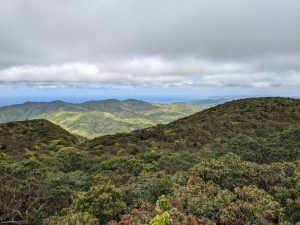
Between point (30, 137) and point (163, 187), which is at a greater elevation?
point (163, 187)

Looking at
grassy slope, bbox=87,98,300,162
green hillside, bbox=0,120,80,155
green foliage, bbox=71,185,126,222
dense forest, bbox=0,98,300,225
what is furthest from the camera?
green hillside, bbox=0,120,80,155

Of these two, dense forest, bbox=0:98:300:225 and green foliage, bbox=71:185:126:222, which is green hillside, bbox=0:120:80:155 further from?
green foliage, bbox=71:185:126:222

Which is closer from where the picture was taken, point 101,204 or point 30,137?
point 101,204

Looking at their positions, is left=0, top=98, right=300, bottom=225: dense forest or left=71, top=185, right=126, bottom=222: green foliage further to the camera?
left=71, top=185, right=126, bottom=222: green foliage

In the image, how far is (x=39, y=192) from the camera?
24062 millimetres

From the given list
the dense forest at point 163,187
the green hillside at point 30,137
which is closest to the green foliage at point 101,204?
the dense forest at point 163,187

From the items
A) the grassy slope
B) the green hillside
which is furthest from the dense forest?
the green hillside

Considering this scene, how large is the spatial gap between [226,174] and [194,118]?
73.2 meters

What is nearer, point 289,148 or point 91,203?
point 91,203

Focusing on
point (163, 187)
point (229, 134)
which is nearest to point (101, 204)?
point (163, 187)

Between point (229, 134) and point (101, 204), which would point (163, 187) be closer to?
point (101, 204)

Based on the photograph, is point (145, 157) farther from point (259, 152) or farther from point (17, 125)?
point (17, 125)

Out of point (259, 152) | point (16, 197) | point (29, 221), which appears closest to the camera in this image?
point (29, 221)

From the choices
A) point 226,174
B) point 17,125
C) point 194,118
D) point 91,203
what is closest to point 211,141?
point 194,118
